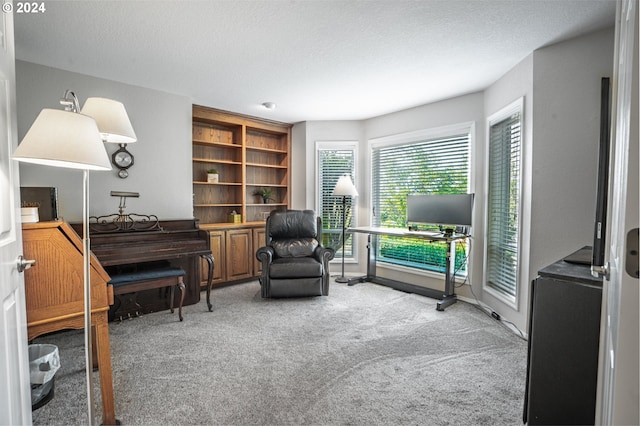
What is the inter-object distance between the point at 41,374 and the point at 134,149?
2.49 m

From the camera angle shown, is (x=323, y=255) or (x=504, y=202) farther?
(x=323, y=255)

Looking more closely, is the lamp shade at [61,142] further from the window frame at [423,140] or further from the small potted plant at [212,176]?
the window frame at [423,140]

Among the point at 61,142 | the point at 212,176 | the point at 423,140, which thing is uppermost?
the point at 423,140

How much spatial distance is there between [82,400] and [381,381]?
1.86 m

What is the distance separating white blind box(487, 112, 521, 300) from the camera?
3.17 metres

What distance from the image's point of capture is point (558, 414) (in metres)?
1.40

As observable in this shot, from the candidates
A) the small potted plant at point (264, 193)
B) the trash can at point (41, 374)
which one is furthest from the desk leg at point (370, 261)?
the trash can at point (41, 374)

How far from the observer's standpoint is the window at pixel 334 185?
205 inches

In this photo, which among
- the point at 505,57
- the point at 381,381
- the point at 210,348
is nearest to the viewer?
the point at 381,381

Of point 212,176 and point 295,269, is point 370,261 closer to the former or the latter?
point 295,269

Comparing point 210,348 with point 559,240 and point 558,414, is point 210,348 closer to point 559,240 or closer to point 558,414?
point 558,414

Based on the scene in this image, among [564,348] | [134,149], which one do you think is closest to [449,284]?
[564,348]

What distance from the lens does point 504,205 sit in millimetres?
3385

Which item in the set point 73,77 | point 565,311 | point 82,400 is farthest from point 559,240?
point 73,77
